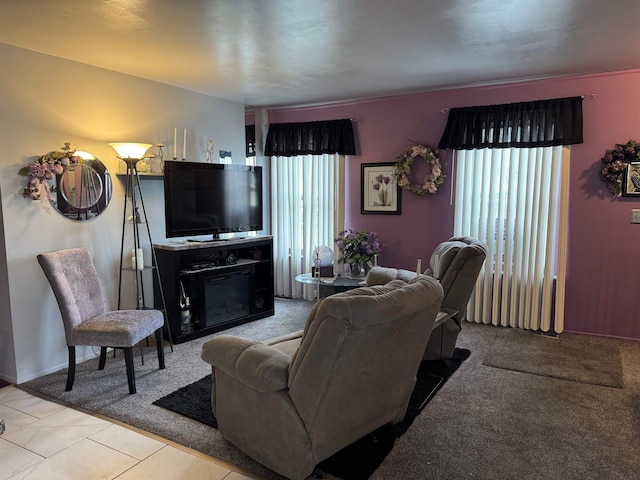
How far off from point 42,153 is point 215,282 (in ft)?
5.99

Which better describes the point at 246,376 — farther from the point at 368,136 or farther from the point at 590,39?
the point at 368,136

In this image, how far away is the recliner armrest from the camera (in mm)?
2066

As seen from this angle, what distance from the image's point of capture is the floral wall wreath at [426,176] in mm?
4758

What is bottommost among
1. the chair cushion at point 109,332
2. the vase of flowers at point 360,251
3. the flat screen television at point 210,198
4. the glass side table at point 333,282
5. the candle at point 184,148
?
the chair cushion at point 109,332

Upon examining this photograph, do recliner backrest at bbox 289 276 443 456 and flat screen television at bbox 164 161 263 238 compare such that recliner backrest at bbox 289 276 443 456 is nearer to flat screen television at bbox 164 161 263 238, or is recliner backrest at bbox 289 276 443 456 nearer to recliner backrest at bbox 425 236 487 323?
recliner backrest at bbox 425 236 487 323

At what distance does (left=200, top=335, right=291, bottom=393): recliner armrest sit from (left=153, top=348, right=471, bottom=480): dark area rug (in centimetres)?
58

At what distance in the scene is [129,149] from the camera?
3611mm

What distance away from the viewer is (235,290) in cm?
469

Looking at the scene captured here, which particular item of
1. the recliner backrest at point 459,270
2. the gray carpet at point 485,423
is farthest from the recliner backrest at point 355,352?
the recliner backrest at point 459,270

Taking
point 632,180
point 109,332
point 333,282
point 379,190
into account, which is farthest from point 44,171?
point 632,180

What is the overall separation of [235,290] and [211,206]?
2.94 feet

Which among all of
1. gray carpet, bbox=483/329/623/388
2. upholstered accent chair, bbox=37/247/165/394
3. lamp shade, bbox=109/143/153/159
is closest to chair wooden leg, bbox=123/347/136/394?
upholstered accent chair, bbox=37/247/165/394

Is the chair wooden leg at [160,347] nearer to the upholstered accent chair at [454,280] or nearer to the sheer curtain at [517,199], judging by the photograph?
the upholstered accent chair at [454,280]

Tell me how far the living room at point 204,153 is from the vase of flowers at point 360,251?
35cm
